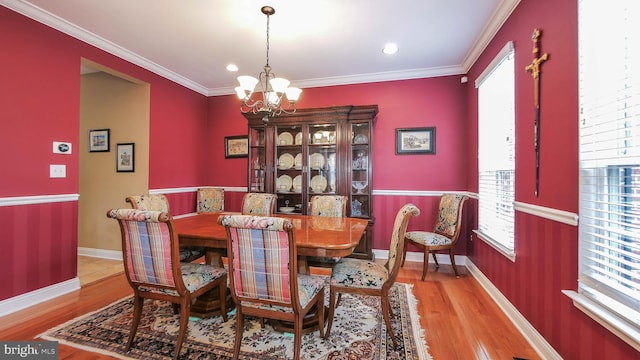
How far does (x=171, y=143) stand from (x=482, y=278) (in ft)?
14.3

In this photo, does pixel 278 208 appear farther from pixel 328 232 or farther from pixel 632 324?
pixel 632 324

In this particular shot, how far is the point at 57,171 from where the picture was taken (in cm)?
260

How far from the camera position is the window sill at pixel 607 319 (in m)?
1.07

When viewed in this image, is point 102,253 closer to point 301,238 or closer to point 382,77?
point 301,238

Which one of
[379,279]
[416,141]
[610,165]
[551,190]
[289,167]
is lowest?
[379,279]

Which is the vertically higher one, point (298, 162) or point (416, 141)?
point (416, 141)

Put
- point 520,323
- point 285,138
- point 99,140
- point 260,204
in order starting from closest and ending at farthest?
point 520,323 → point 260,204 → point 99,140 → point 285,138

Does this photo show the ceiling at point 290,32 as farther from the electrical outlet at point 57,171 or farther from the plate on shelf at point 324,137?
the electrical outlet at point 57,171

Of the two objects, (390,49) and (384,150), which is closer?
(390,49)

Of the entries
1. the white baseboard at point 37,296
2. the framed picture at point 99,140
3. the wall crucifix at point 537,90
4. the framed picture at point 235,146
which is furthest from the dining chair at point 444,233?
the framed picture at point 99,140

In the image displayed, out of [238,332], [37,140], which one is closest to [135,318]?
[238,332]

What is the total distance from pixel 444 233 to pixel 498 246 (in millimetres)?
894

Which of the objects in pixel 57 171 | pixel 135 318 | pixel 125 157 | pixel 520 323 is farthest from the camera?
pixel 125 157

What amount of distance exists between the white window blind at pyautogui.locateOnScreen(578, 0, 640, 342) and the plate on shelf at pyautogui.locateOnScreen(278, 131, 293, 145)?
3.04m
